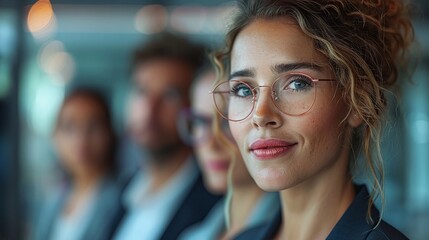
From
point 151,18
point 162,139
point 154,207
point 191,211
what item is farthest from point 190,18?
point 191,211

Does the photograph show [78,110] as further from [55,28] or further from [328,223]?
[328,223]

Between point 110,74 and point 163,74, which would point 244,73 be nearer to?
point 163,74

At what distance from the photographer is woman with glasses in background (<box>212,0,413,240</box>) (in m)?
1.45

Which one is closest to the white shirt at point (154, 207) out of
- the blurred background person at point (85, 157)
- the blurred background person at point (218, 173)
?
the blurred background person at point (218, 173)

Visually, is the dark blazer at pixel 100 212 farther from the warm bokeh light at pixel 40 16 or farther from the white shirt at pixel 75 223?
the warm bokeh light at pixel 40 16

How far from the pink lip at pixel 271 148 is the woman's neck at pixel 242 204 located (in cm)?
73

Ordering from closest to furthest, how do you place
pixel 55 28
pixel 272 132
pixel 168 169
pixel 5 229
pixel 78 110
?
pixel 272 132 < pixel 168 169 < pixel 78 110 < pixel 5 229 < pixel 55 28

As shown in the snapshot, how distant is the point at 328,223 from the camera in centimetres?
152

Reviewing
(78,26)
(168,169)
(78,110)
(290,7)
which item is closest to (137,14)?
Result: (78,26)

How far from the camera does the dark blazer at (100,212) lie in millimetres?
3170

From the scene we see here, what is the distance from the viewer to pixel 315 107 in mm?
1439

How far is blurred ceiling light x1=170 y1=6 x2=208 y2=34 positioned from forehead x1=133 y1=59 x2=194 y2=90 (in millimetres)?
2063

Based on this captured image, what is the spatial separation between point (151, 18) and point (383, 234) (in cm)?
387

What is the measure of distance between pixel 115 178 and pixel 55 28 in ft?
5.79
